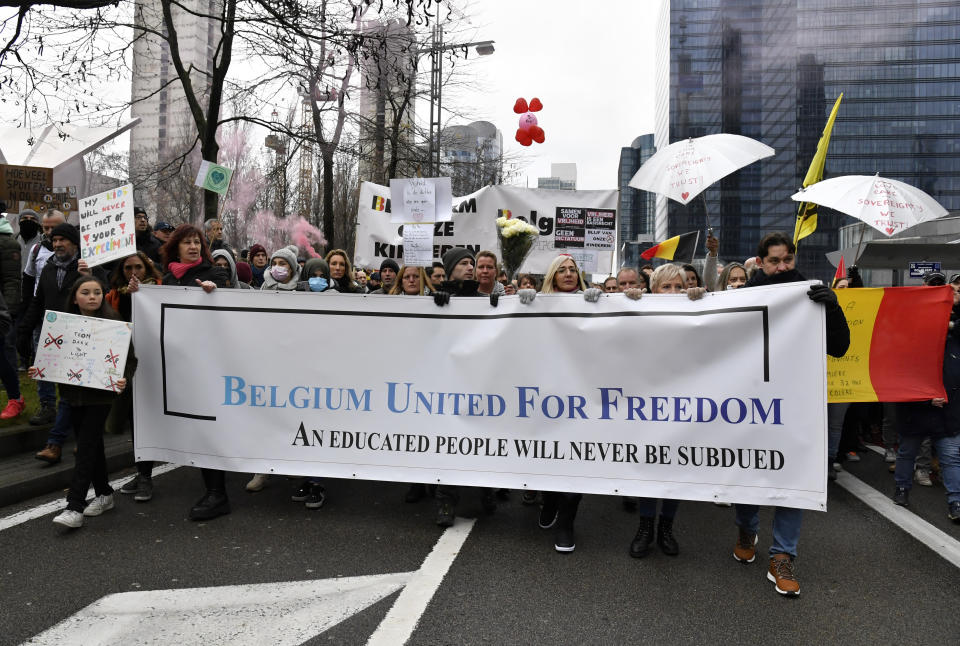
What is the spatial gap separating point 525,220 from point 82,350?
5.46 m

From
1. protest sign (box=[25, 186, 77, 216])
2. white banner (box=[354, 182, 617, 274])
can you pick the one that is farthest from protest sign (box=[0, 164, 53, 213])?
white banner (box=[354, 182, 617, 274])

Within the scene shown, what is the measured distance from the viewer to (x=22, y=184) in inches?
488

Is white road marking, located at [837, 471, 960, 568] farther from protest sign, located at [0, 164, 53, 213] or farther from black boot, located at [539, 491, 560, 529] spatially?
protest sign, located at [0, 164, 53, 213]

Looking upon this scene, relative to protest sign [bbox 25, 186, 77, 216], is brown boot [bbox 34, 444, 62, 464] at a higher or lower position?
lower

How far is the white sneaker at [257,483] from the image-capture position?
5.45 m

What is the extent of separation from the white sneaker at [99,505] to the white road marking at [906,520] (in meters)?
5.46

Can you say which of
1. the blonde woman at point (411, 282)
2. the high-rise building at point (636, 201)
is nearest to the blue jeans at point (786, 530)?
the blonde woman at point (411, 282)

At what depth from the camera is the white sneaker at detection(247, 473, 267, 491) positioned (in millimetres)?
5449

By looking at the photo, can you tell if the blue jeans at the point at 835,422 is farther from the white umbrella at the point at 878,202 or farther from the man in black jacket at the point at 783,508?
the man in black jacket at the point at 783,508

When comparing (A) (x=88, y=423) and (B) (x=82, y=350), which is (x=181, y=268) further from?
(A) (x=88, y=423)

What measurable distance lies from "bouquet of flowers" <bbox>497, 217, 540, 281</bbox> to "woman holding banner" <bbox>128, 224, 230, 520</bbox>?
2.53 metres

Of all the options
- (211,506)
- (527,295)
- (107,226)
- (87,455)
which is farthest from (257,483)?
(527,295)

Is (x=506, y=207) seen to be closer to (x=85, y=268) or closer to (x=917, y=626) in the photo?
(x=85, y=268)

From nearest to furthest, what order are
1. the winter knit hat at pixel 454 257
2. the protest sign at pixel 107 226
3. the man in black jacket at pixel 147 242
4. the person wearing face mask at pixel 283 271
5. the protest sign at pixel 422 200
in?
→ 1. the protest sign at pixel 107 226
2. the winter knit hat at pixel 454 257
3. the protest sign at pixel 422 200
4. the person wearing face mask at pixel 283 271
5. the man in black jacket at pixel 147 242
